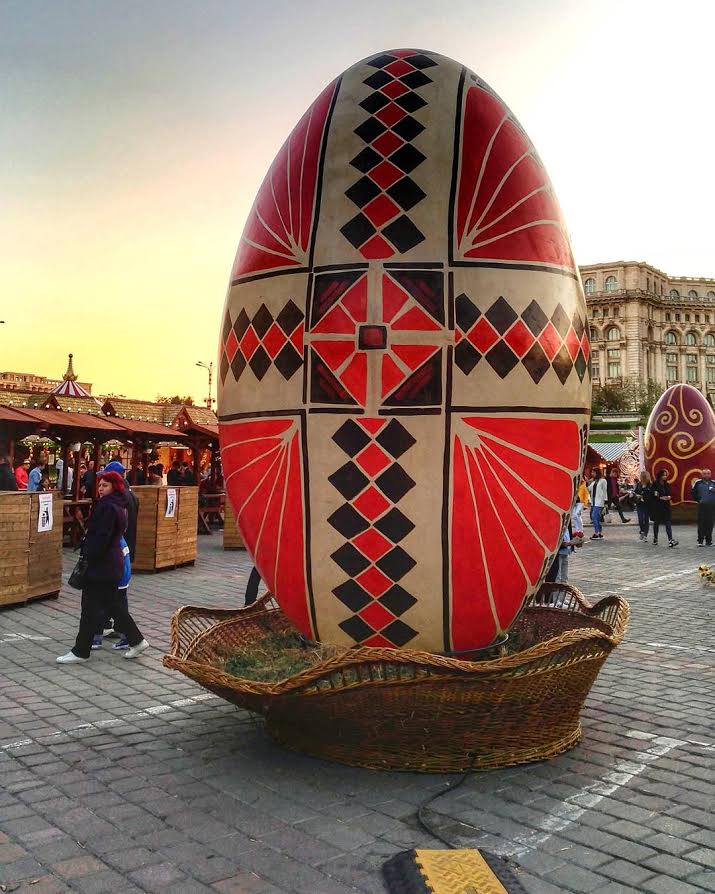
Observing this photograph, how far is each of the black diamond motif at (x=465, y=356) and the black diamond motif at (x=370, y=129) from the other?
1.44m

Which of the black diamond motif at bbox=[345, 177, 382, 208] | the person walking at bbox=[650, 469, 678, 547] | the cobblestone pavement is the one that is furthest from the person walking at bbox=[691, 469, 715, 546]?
the black diamond motif at bbox=[345, 177, 382, 208]

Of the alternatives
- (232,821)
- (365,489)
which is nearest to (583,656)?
(365,489)

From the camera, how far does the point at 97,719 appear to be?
5.75 m

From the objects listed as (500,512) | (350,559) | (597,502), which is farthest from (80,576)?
(597,502)

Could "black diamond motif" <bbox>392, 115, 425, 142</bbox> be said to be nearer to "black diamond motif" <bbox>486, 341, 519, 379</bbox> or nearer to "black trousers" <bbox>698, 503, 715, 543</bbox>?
"black diamond motif" <bbox>486, 341, 519, 379</bbox>

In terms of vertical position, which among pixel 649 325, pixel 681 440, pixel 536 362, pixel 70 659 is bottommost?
pixel 70 659

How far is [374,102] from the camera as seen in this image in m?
5.21

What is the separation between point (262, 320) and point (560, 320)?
1.81m

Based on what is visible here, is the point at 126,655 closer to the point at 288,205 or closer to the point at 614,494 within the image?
the point at 288,205

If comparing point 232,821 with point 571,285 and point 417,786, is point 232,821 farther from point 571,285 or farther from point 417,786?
point 571,285

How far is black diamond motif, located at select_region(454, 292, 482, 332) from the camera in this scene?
185 inches

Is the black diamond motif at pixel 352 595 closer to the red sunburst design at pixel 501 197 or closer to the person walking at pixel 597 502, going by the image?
the red sunburst design at pixel 501 197

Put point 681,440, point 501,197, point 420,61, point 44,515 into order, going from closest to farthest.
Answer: point 501,197 < point 420,61 < point 44,515 < point 681,440

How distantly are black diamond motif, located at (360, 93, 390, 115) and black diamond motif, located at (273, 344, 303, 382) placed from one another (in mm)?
1601
